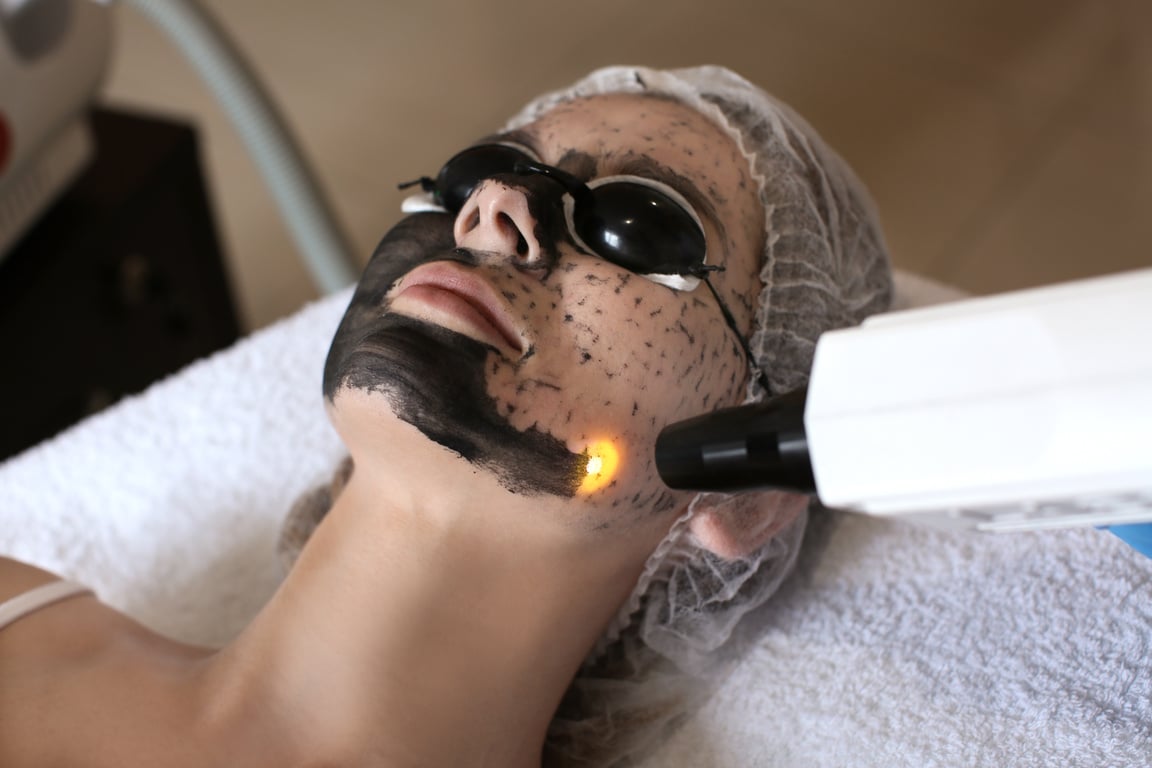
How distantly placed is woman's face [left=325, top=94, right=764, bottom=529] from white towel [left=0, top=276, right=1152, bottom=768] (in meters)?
0.27

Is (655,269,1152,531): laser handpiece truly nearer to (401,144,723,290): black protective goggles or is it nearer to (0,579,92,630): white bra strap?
(401,144,723,290): black protective goggles

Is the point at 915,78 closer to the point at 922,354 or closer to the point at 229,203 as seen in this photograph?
the point at 229,203

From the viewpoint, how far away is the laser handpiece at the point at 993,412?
458mm

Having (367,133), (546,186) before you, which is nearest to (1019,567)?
(546,186)

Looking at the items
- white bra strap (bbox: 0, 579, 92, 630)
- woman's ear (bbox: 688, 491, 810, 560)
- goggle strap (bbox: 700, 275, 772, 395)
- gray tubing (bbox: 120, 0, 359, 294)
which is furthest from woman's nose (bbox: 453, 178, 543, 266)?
gray tubing (bbox: 120, 0, 359, 294)

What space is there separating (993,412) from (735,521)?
0.49m

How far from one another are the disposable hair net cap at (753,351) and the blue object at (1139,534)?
0.31 metres

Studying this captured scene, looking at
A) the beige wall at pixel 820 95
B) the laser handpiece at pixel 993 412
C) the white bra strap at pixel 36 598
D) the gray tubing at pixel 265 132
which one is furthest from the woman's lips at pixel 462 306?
the beige wall at pixel 820 95

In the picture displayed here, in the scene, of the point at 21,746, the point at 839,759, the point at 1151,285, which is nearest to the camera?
the point at 1151,285

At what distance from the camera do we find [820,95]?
100 inches

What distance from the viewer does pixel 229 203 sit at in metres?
2.62

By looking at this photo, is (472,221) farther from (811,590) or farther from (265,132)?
(265,132)

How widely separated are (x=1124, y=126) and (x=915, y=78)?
0.47 meters

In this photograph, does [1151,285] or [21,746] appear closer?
[1151,285]
